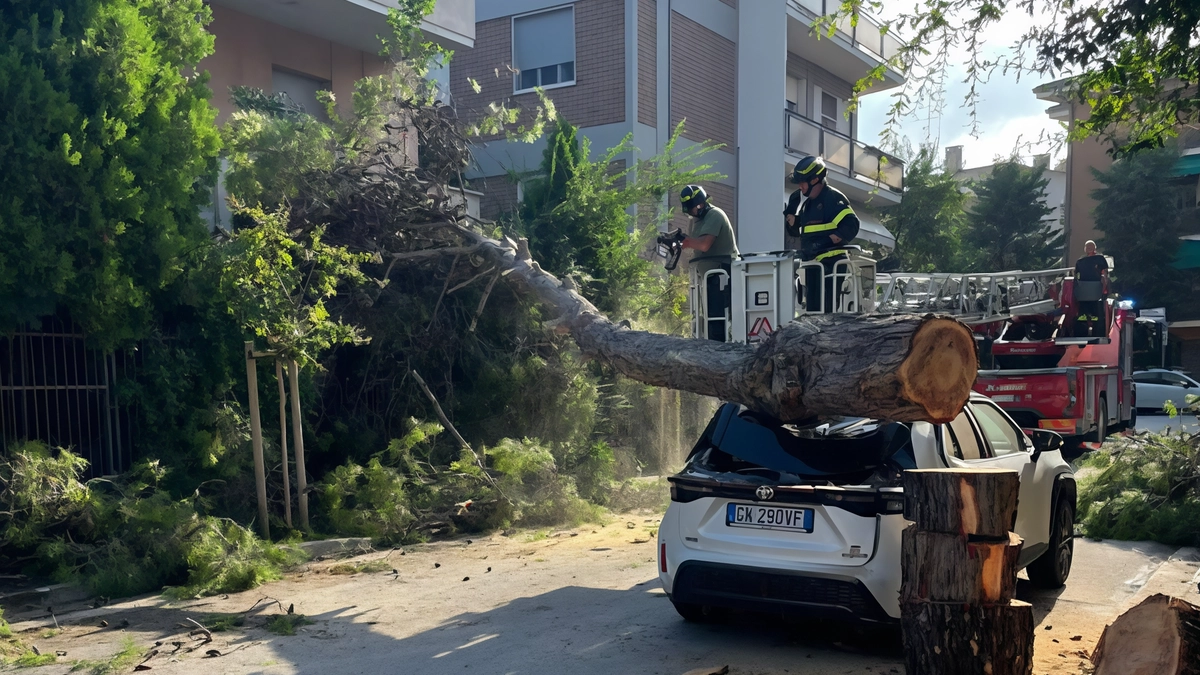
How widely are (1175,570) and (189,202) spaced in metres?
9.08

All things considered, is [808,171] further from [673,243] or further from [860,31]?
[860,31]

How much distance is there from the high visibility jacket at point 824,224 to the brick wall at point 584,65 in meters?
10.9

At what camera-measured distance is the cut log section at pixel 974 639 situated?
4.62 m

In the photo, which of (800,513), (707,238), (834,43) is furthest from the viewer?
(834,43)

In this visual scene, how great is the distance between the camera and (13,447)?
26.8 feet

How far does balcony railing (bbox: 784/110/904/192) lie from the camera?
77.3 feet

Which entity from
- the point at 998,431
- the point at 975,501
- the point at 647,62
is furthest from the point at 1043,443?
the point at 647,62

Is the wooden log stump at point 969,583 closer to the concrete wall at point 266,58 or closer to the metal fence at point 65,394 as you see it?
the metal fence at point 65,394

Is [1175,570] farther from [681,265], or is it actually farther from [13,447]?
[681,265]

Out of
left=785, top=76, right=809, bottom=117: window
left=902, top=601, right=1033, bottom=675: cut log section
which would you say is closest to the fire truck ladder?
left=902, top=601, right=1033, bottom=675: cut log section

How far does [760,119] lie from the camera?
22.5 m

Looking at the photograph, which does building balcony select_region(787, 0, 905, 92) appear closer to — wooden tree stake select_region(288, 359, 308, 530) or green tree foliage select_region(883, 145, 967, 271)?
green tree foliage select_region(883, 145, 967, 271)

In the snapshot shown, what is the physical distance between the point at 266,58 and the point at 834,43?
1574cm

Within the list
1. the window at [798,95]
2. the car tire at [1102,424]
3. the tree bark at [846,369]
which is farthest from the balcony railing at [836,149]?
the tree bark at [846,369]
